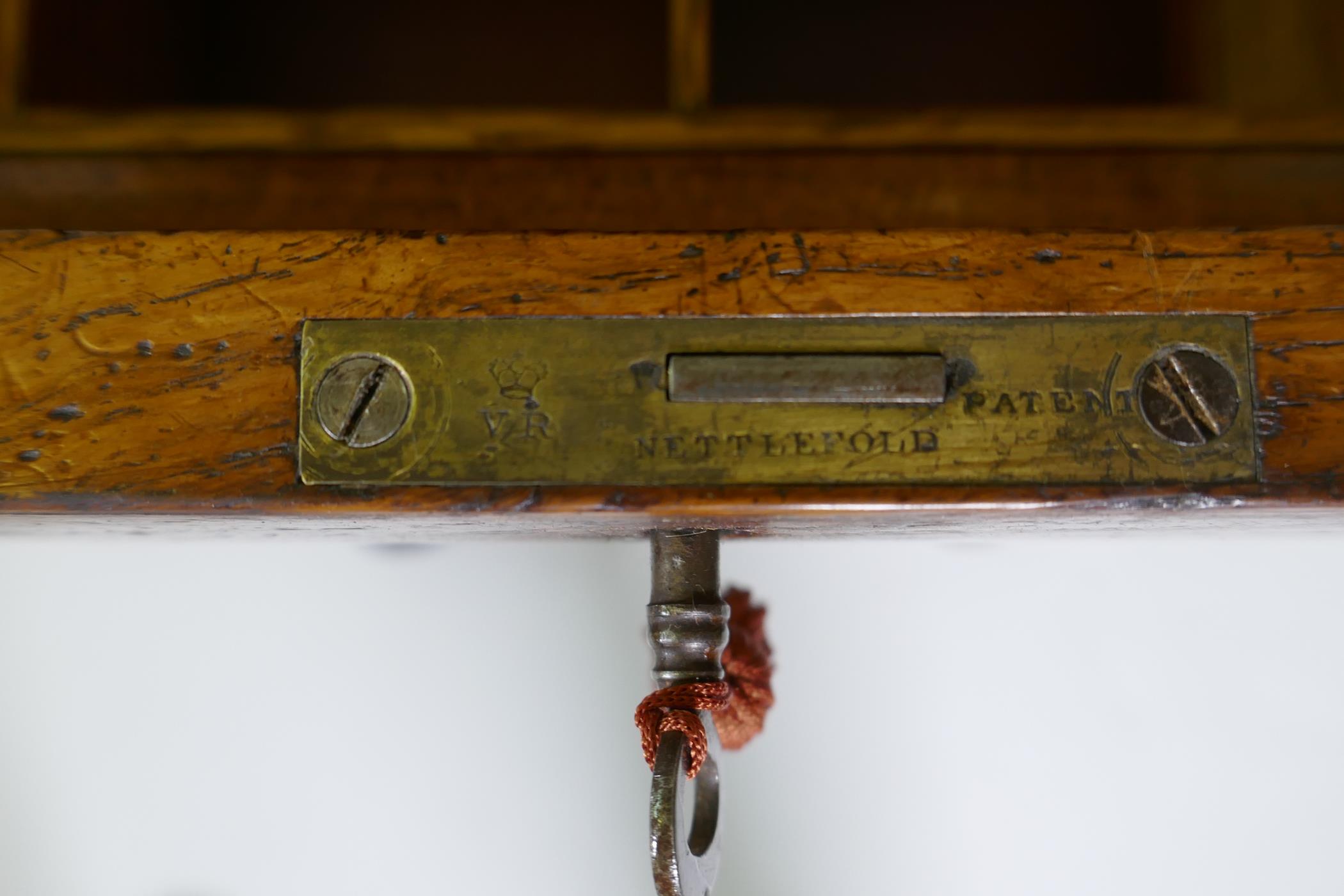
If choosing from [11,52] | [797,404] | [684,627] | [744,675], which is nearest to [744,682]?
[744,675]

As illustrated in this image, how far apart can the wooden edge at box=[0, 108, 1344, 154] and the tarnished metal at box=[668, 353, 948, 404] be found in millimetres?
150

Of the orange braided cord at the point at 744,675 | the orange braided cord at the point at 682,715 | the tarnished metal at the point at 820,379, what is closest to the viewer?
the tarnished metal at the point at 820,379

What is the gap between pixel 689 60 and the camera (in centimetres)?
56

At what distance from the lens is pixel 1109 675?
838 millimetres

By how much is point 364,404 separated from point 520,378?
0.07m

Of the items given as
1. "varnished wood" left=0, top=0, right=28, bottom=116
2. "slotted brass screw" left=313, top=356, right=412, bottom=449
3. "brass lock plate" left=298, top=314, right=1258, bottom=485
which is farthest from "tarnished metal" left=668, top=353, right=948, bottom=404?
"varnished wood" left=0, top=0, right=28, bottom=116

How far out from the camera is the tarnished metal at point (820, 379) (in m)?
0.47

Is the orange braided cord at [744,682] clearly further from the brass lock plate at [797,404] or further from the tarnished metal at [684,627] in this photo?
the brass lock plate at [797,404]

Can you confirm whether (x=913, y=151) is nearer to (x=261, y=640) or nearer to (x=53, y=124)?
(x=53, y=124)

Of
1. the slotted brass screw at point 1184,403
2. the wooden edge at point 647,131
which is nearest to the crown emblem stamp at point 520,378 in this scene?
the wooden edge at point 647,131

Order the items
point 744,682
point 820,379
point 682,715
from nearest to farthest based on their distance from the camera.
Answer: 1. point 820,379
2. point 682,715
3. point 744,682

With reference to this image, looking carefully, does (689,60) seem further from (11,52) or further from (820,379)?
(11,52)

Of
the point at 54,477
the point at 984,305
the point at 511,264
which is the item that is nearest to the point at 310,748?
the point at 54,477

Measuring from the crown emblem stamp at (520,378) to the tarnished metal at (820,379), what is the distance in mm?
63
